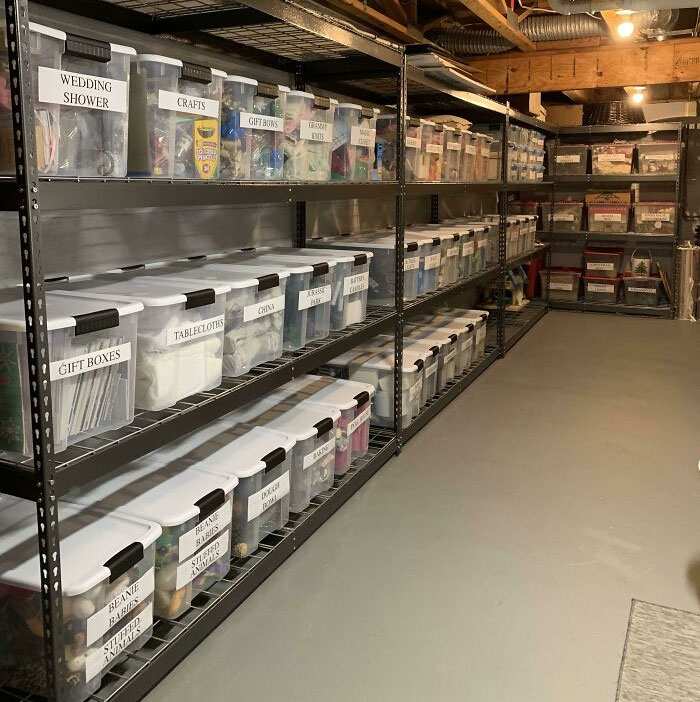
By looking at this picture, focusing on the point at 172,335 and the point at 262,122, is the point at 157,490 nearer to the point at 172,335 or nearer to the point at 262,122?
the point at 172,335

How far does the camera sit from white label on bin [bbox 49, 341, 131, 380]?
5.40 ft

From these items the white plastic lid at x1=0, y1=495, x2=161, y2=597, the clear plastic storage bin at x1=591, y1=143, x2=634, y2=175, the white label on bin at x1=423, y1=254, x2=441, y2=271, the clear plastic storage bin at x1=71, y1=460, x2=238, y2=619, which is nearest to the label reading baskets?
the clear plastic storage bin at x1=71, y1=460, x2=238, y2=619

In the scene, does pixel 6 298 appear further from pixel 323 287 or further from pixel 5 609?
pixel 323 287

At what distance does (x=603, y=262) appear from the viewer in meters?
7.28

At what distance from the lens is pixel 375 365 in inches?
139

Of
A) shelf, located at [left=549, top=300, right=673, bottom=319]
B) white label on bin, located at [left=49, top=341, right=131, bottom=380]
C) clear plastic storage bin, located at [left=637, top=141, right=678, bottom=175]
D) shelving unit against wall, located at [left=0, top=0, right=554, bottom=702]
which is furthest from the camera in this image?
shelf, located at [left=549, top=300, right=673, bottom=319]

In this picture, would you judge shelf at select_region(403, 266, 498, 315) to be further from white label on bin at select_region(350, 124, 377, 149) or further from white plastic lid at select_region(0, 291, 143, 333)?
white plastic lid at select_region(0, 291, 143, 333)

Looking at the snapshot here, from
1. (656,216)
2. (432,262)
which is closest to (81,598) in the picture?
(432,262)

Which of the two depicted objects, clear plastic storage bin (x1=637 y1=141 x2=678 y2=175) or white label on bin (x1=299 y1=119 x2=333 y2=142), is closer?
white label on bin (x1=299 y1=119 x2=333 y2=142)

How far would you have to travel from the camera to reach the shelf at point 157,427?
163 centimetres

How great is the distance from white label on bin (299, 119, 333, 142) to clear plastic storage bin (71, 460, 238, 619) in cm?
125

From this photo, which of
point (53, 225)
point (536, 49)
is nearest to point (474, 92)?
point (536, 49)

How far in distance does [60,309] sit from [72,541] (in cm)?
56

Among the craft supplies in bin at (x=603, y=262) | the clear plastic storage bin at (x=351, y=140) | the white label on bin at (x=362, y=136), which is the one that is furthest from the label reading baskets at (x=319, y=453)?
the craft supplies in bin at (x=603, y=262)
